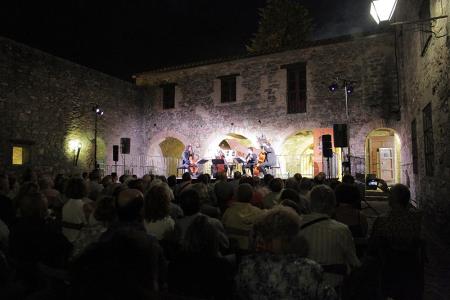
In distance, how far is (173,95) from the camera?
1755 centimetres

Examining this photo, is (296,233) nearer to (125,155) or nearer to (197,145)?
(197,145)

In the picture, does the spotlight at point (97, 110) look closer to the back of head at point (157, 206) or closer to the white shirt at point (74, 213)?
the white shirt at point (74, 213)

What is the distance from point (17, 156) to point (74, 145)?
8.18 ft

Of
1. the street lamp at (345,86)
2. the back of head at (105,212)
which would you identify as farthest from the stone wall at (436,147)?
the street lamp at (345,86)

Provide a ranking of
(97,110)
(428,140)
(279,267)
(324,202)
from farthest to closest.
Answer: (97,110) < (428,140) < (324,202) < (279,267)

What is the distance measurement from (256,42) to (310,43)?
12.8 meters

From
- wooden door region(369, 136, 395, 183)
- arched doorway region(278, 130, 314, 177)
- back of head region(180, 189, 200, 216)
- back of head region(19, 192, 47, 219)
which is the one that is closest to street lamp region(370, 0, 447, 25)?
back of head region(180, 189, 200, 216)

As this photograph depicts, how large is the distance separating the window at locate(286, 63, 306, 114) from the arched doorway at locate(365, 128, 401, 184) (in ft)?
13.0

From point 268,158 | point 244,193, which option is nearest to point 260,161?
point 268,158

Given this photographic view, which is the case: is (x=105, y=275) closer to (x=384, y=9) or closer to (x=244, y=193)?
(x=244, y=193)

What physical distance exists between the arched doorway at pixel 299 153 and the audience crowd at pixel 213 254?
41.0ft

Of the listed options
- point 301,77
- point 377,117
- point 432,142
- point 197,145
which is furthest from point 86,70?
point 432,142

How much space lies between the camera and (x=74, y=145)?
14703 millimetres

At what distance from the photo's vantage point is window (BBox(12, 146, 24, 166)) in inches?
488
